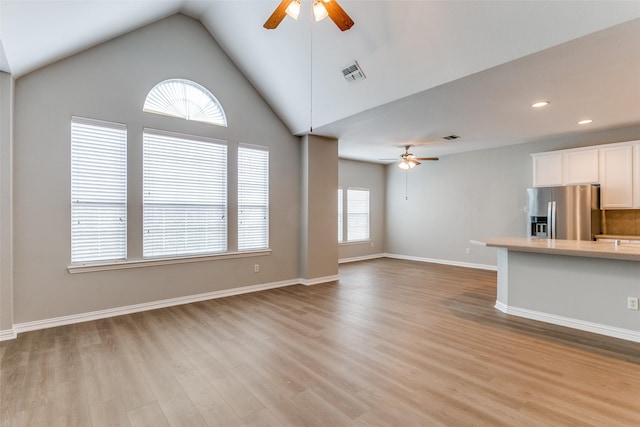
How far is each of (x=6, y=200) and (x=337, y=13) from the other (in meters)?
3.83

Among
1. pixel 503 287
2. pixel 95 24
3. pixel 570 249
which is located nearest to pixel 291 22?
pixel 95 24

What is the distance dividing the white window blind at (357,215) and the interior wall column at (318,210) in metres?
2.39

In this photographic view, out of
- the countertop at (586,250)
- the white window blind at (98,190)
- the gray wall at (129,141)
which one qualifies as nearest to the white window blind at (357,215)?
the gray wall at (129,141)

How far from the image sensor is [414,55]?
131 inches

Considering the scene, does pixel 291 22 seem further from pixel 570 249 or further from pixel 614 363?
pixel 614 363

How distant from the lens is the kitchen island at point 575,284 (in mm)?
3234

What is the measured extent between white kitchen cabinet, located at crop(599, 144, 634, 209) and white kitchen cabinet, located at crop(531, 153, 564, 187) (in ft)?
1.94

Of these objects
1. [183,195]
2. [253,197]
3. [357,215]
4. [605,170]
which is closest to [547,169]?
[605,170]

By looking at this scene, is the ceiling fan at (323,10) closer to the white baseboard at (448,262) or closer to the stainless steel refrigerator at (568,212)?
the stainless steel refrigerator at (568,212)

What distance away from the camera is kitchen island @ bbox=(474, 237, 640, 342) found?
323cm

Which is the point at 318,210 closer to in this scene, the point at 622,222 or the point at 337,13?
the point at 337,13

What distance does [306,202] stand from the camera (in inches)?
226

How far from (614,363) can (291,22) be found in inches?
193

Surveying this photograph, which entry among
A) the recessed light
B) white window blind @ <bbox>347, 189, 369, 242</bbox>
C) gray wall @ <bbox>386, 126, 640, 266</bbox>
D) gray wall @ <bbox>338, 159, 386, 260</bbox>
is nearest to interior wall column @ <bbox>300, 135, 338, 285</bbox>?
gray wall @ <bbox>338, 159, 386, 260</bbox>
